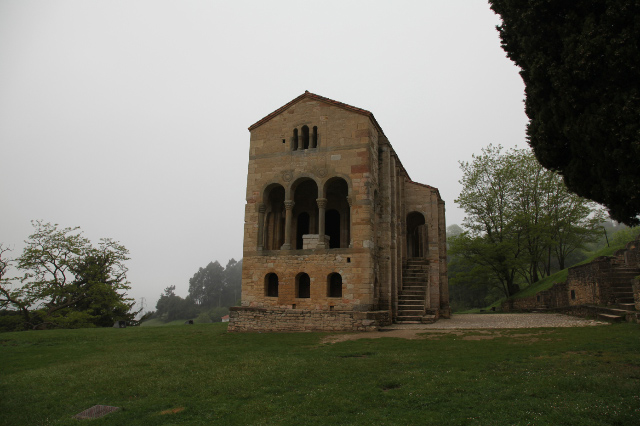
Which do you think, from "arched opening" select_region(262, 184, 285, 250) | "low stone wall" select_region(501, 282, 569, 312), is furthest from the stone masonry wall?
"low stone wall" select_region(501, 282, 569, 312)

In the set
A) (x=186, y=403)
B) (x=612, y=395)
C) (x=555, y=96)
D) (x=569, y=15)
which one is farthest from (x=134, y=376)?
(x=569, y=15)

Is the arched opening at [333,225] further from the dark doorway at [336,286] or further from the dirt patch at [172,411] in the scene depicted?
the dirt patch at [172,411]

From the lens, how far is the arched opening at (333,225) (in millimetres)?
25812

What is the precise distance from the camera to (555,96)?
26.0ft

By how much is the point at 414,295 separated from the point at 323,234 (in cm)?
663

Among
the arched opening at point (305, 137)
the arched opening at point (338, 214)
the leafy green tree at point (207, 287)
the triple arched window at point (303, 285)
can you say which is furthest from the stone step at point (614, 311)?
the leafy green tree at point (207, 287)

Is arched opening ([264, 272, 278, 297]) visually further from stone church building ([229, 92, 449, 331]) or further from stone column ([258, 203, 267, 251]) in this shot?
stone column ([258, 203, 267, 251])

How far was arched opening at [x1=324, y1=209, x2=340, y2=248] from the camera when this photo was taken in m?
25.8

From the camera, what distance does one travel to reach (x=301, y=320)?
18.5 metres

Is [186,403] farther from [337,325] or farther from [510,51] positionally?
[337,325]

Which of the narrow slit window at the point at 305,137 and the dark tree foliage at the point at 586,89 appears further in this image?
the narrow slit window at the point at 305,137

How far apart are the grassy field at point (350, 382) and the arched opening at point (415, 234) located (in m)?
17.6

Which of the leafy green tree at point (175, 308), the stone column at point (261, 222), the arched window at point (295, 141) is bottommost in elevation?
the leafy green tree at point (175, 308)

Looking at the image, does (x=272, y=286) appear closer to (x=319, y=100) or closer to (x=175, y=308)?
(x=319, y=100)
